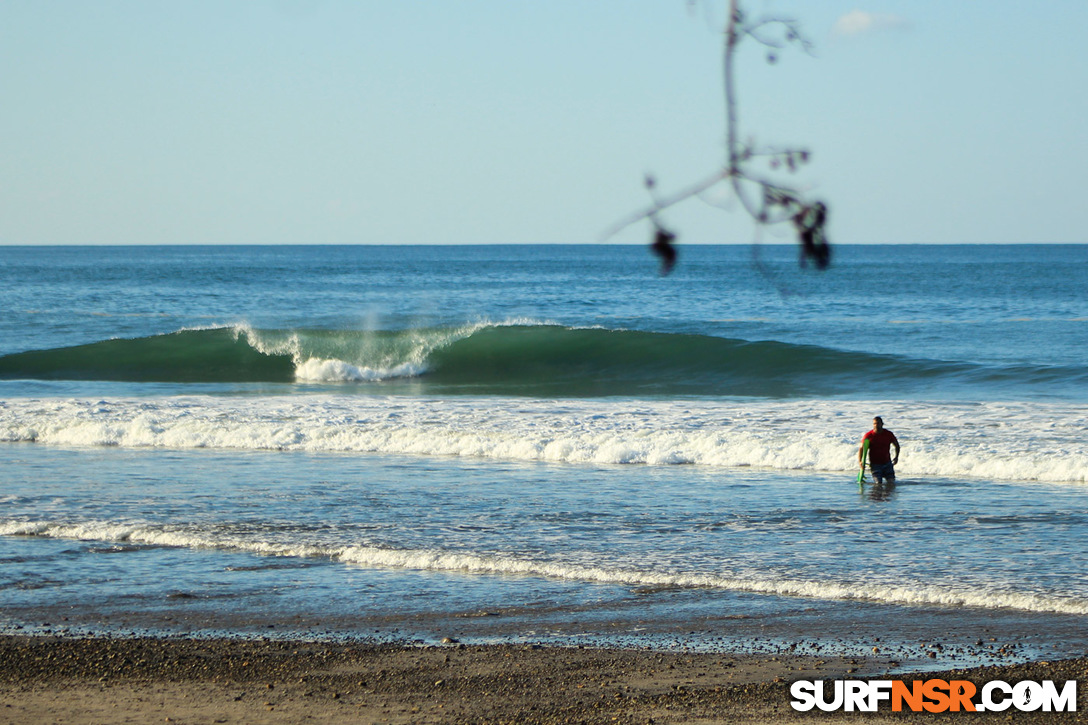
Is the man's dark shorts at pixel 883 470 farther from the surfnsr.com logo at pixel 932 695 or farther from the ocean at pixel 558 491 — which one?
the surfnsr.com logo at pixel 932 695

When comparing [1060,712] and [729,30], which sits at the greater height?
[729,30]

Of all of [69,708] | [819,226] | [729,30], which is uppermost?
[729,30]

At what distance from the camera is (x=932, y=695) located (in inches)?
242

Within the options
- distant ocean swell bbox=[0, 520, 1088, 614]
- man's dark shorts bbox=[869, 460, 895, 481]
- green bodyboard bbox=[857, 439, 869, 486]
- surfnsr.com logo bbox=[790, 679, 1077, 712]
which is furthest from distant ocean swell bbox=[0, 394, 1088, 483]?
surfnsr.com logo bbox=[790, 679, 1077, 712]

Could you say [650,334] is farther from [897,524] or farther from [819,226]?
[819,226]

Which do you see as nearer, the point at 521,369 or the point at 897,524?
the point at 897,524

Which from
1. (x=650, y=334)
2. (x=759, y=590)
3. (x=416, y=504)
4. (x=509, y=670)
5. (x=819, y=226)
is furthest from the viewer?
(x=650, y=334)

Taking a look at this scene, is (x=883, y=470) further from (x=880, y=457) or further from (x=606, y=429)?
(x=606, y=429)

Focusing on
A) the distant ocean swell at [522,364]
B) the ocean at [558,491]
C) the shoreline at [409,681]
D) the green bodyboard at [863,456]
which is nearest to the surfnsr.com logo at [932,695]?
the shoreline at [409,681]

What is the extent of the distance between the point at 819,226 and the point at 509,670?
17.6 feet

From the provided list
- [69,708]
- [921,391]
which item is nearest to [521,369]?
[921,391]

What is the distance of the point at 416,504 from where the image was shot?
38.4 ft

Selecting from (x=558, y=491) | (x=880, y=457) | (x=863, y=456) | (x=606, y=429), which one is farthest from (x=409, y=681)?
(x=606, y=429)

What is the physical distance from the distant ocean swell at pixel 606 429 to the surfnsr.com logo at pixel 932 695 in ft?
24.9
